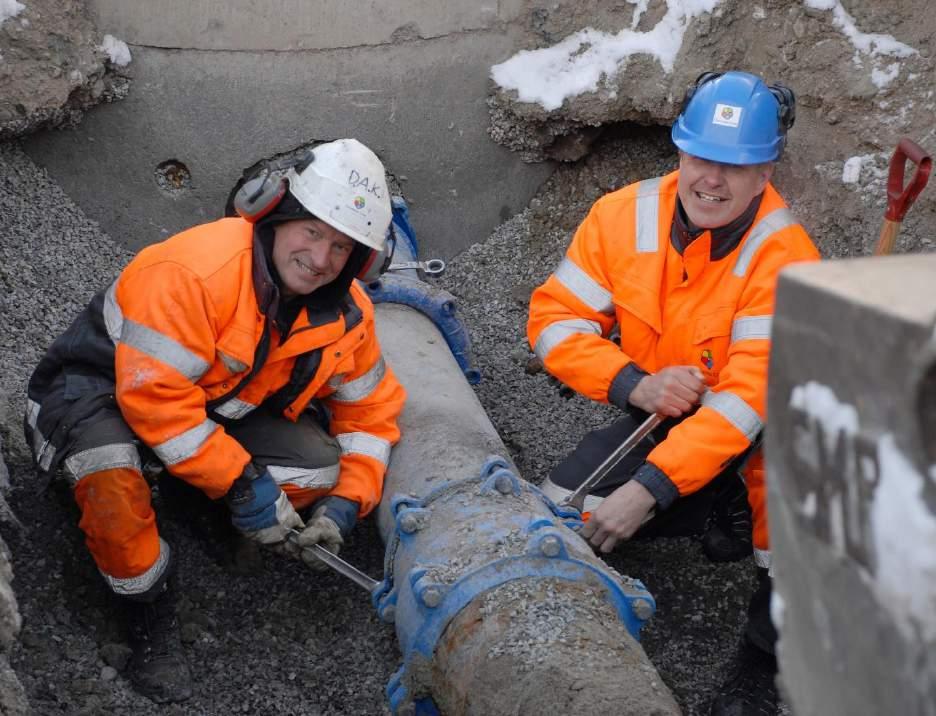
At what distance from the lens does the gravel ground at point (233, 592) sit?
3.42 m

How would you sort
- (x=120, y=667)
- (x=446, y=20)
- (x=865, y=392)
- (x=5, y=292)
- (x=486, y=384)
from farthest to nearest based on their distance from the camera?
(x=446, y=20), (x=486, y=384), (x=5, y=292), (x=120, y=667), (x=865, y=392)

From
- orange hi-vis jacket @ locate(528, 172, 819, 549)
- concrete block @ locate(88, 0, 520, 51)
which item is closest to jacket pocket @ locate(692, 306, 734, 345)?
orange hi-vis jacket @ locate(528, 172, 819, 549)

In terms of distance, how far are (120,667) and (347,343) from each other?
3.94 ft

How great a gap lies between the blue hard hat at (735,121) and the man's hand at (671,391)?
656mm

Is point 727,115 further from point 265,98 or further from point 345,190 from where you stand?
point 265,98

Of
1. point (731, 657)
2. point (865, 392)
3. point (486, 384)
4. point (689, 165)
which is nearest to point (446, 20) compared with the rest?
point (486, 384)

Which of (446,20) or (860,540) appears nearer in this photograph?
(860,540)

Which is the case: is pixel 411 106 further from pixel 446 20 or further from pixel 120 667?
pixel 120 667

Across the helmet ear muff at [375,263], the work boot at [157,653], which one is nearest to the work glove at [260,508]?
the work boot at [157,653]

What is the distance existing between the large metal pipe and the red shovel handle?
1.36 meters

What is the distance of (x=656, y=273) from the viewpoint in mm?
3590

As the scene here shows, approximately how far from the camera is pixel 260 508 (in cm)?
343

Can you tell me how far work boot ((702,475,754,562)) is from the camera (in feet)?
12.6

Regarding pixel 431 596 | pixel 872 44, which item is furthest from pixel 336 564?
pixel 872 44
